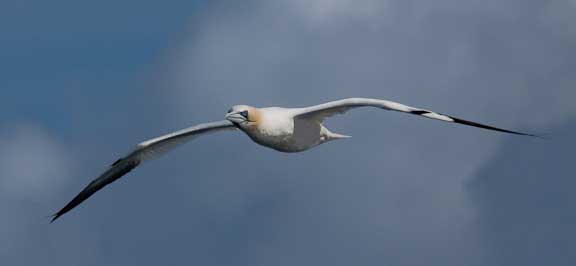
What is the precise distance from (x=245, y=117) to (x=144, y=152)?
636 centimetres

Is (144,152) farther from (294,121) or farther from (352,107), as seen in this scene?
(352,107)

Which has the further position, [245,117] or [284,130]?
[284,130]

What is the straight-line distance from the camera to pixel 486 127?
89.0 feet

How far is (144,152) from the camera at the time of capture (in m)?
36.2

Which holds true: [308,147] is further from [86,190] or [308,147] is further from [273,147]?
[86,190]

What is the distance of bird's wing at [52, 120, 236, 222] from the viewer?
3497 cm

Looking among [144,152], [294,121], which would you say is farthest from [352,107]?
[144,152]

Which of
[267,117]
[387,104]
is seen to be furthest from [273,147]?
[387,104]

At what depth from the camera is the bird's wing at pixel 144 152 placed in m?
35.0

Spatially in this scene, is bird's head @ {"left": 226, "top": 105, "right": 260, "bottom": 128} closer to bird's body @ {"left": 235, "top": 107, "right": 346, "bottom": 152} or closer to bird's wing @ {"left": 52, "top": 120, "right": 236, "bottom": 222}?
bird's body @ {"left": 235, "top": 107, "right": 346, "bottom": 152}

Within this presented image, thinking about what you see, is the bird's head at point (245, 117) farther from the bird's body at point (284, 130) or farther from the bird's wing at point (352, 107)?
the bird's wing at point (352, 107)

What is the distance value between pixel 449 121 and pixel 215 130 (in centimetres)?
855

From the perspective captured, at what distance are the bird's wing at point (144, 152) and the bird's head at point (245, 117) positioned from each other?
3429 millimetres

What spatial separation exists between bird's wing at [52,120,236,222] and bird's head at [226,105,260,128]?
3.43 m
